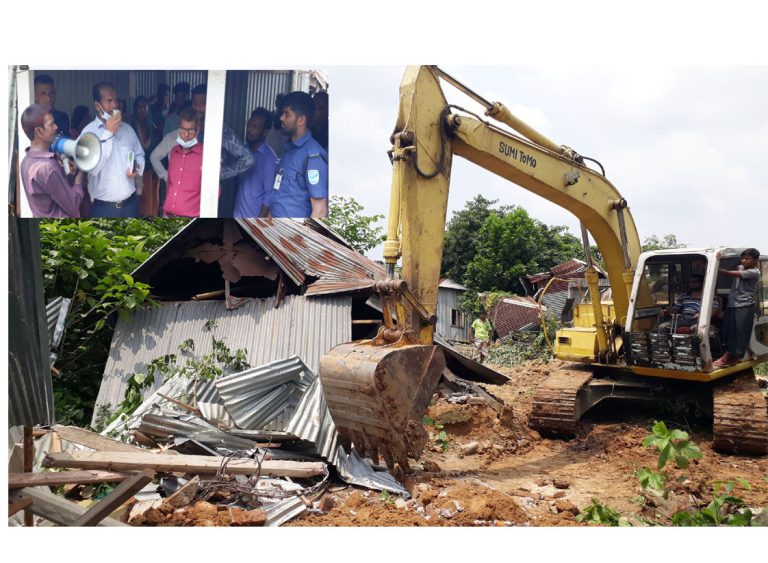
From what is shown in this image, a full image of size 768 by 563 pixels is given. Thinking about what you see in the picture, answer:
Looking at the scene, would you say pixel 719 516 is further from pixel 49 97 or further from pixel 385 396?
pixel 49 97

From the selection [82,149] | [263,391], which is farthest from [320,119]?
[263,391]

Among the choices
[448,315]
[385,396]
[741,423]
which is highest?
[448,315]

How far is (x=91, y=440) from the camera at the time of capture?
5.92 m

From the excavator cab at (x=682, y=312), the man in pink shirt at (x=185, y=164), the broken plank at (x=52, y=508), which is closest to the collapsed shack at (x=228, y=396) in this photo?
the broken plank at (x=52, y=508)

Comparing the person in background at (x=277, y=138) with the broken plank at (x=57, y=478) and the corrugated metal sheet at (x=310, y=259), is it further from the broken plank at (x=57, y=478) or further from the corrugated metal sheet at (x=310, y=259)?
the broken plank at (x=57, y=478)

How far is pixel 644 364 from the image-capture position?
735cm

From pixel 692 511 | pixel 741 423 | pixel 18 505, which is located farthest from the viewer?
pixel 741 423

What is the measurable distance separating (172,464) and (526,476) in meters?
3.46

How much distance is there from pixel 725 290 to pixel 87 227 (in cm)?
954

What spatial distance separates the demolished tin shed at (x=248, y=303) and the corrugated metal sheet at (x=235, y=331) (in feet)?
0.05

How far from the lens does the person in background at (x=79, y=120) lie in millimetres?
9406

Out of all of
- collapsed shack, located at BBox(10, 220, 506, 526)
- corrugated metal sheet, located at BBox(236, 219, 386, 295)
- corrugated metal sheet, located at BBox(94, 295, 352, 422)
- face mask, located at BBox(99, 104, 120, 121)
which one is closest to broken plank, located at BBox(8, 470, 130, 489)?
collapsed shack, located at BBox(10, 220, 506, 526)

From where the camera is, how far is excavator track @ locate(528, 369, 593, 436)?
7582 mm

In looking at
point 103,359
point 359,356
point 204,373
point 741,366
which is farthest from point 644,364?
point 103,359
